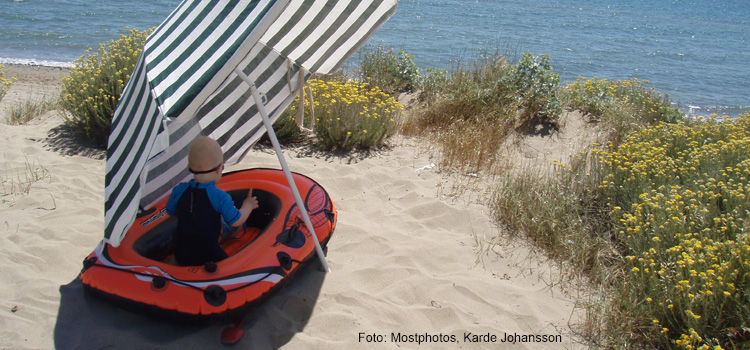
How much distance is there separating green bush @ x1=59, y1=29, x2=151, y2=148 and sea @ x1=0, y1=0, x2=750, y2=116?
613 centimetres

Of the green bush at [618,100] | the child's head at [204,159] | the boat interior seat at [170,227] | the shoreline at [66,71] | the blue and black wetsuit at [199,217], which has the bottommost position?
the shoreline at [66,71]

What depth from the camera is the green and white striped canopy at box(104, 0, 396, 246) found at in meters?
2.78

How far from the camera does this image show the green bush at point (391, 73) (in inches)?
328

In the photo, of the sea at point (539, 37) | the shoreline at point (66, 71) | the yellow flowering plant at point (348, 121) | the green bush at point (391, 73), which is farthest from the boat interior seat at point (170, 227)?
the shoreline at point (66, 71)

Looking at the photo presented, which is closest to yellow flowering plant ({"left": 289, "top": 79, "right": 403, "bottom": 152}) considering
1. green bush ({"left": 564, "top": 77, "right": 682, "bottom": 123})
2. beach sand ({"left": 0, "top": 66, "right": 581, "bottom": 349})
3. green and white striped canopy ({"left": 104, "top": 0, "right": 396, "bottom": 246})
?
beach sand ({"left": 0, "top": 66, "right": 581, "bottom": 349})

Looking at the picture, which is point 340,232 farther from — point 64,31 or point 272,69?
point 64,31

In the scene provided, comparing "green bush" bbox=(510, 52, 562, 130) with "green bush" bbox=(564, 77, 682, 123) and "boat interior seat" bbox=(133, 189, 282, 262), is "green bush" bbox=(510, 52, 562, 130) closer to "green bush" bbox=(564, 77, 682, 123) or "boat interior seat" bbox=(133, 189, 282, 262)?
"green bush" bbox=(564, 77, 682, 123)

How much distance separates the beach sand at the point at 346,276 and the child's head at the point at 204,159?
97 centimetres

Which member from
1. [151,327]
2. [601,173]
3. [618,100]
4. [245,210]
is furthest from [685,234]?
[618,100]

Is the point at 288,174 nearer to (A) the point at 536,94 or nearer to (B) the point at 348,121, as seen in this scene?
(B) the point at 348,121

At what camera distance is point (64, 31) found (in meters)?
16.5

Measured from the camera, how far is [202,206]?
130 inches

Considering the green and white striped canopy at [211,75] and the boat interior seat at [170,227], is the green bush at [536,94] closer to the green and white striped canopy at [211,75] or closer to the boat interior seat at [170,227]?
the green and white striped canopy at [211,75]

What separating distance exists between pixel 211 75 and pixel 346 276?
6.23 ft
